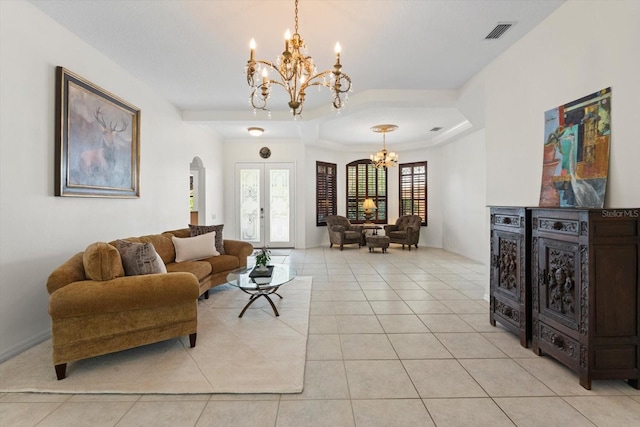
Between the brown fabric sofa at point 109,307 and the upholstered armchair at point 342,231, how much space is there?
18.9ft

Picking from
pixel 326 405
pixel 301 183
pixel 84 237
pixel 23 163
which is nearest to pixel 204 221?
pixel 301 183

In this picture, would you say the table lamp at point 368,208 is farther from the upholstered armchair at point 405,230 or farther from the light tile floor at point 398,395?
the light tile floor at point 398,395

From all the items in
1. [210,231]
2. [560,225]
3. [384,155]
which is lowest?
[210,231]

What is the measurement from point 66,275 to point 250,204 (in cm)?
577

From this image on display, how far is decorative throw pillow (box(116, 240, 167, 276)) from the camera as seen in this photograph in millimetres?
2697

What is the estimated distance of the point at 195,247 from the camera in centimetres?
411

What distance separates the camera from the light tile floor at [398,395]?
1729mm

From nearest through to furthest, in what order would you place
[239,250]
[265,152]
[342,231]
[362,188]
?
[239,250] → [265,152] → [342,231] → [362,188]

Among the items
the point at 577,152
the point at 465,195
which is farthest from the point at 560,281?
the point at 465,195

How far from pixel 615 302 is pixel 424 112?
15.2 ft

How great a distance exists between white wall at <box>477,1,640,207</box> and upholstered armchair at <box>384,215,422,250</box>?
4.30 m

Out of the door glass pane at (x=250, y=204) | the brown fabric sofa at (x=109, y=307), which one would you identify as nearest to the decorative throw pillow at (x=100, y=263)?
the brown fabric sofa at (x=109, y=307)

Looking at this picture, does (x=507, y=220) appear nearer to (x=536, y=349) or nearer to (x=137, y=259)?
(x=536, y=349)

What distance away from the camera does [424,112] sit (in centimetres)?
582
